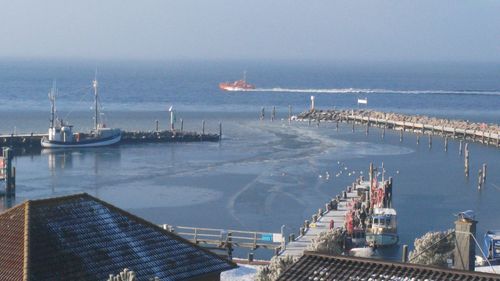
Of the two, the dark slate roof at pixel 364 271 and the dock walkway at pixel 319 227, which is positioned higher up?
the dark slate roof at pixel 364 271

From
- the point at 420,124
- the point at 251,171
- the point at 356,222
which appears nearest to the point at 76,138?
the point at 251,171

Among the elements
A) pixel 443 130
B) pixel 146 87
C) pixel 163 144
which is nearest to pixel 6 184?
pixel 163 144

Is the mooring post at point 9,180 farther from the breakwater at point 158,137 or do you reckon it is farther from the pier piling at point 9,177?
the breakwater at point 158,137

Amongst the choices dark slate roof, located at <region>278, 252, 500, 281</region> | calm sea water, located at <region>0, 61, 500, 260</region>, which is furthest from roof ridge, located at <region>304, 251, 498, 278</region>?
calm sea water, located at <region>0, 61, 500, 260</region>

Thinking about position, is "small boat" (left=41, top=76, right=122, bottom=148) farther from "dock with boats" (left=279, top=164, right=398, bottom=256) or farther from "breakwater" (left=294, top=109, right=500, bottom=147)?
"dock with boats" (left=279, top=164, right=398, bottom=256)

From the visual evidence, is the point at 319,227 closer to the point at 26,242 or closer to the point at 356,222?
the point at 356,222

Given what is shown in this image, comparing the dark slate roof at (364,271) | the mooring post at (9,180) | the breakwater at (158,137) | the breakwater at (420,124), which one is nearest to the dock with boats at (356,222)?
the dark slate roof at (364,271)
